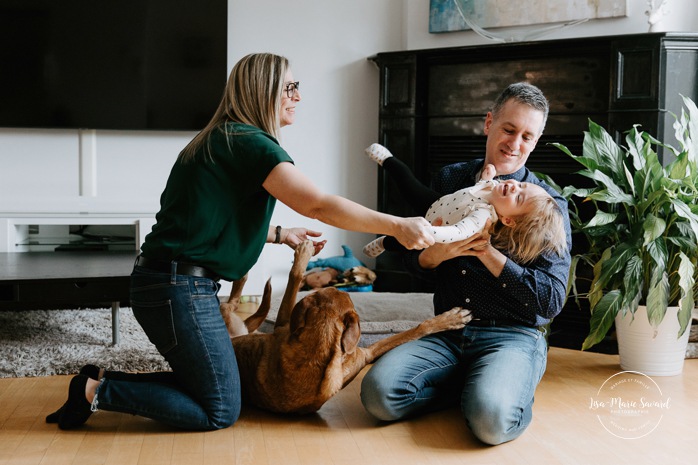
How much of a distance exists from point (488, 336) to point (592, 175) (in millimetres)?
1009

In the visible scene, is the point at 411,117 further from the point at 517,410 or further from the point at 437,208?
the point at 517,410

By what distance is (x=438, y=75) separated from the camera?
4805 mm

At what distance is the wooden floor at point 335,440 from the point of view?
7.41 feet

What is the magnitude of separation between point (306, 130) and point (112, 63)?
1246mm

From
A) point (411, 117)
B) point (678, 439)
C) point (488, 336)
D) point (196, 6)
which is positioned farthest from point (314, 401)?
point (196, 6)

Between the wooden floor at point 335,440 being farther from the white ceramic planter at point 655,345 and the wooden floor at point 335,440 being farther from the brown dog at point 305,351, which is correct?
the white ceramic planter at point 655,345

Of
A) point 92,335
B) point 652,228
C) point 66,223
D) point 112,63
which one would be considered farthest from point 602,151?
point 66,223

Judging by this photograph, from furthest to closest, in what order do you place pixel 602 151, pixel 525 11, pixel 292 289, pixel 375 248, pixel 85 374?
1. pixel 525 11
2. pixel 602 151
3. pixel 375 248
4. pixel 292 289
5. pixel 85 374

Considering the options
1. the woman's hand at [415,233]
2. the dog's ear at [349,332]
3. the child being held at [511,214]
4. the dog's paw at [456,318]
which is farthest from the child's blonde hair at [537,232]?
the dog's ear at [349,332]

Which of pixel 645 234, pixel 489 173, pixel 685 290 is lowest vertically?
pixel 685 290

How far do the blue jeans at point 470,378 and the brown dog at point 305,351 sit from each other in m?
0.08

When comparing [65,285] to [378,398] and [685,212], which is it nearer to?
[378,398]

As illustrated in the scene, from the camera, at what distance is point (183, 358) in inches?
93.7

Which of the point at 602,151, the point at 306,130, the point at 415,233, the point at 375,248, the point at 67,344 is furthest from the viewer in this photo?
the point at 306,130
